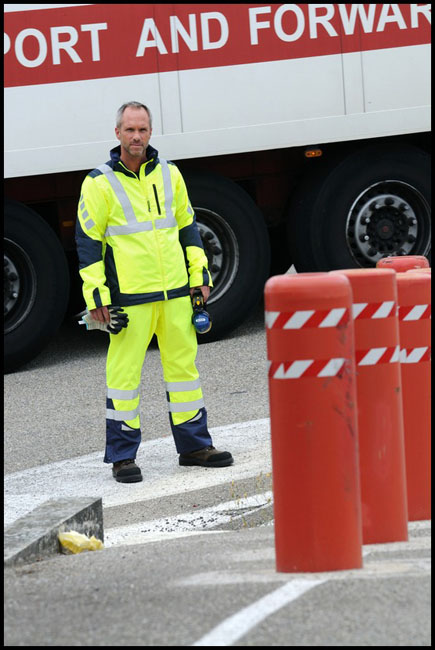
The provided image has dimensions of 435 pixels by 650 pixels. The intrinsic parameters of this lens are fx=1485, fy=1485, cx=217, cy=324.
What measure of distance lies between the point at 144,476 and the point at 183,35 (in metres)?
3.86

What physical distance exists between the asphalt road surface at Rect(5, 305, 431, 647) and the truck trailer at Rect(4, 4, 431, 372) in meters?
1.56

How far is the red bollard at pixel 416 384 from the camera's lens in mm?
5578

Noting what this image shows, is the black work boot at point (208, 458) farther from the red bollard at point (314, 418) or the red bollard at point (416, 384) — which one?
the red bollard at point (314, 418)

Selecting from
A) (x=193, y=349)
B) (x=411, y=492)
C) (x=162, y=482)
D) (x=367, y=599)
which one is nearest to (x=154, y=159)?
(x=193, y=349)

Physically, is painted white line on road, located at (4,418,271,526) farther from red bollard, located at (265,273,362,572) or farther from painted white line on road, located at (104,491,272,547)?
red bollard, located at (265,273,362,572)

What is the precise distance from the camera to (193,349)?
7.48 metres

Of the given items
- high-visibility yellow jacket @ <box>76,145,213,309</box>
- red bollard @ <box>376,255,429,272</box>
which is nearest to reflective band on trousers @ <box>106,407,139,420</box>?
high-visibility yellow jacket @ <box>76,145,213,309</box>

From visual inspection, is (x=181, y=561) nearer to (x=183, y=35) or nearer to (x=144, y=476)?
(x=144, y=476)

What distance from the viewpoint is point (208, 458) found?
7379mm

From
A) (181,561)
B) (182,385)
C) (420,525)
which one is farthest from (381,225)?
(181,561)

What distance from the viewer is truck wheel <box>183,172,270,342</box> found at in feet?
33.9

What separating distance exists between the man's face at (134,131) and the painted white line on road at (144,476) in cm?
158

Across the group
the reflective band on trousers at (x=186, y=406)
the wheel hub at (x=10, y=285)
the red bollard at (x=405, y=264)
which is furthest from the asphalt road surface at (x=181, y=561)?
the red bollard at (x=405, y=264)

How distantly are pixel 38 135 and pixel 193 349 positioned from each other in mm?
2856
